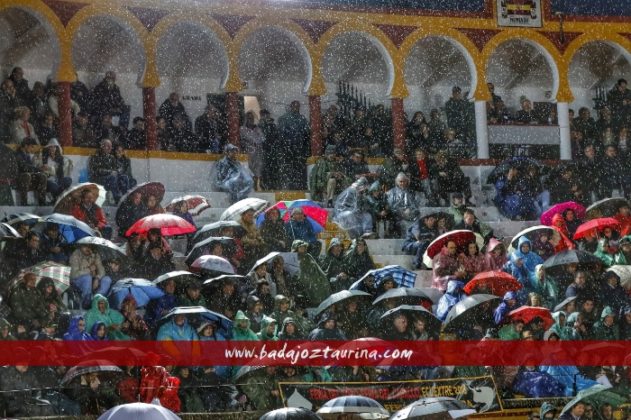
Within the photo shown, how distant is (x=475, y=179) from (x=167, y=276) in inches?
381

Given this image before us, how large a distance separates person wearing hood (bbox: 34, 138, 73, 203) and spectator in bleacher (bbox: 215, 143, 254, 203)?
2.75 m

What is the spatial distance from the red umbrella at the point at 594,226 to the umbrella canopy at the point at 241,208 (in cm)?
496

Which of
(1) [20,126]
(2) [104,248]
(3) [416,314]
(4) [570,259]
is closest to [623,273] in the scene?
(4) [570,259]

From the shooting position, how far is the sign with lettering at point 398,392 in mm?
18438

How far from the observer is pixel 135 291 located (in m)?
19.6

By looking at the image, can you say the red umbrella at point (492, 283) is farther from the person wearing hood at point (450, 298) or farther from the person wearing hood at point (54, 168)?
the person wearing hood at point (54, 168)

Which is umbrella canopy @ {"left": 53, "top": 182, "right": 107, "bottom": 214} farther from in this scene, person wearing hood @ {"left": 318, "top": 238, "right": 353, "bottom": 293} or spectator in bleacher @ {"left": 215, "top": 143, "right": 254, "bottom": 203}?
spectator in bleacher @ {"left": 215, "top": 143, "right": 254, "bottom": 203}

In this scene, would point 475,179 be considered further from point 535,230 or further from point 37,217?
point 37,217

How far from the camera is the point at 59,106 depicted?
26.2m

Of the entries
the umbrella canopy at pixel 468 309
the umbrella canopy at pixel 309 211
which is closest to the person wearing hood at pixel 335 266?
the umbrella canopy at pixel 309 211

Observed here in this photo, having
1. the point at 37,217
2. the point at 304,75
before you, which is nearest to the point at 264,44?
the point at 304,75

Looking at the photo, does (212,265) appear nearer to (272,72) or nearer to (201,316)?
(201,316)

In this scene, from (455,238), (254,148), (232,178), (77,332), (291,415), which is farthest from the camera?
(254,148)

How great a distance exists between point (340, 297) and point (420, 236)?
3620 mm
